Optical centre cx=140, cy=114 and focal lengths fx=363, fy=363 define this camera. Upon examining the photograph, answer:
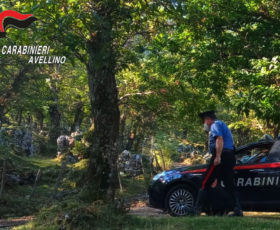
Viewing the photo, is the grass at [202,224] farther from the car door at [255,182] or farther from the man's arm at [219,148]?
the car door at [255,182]

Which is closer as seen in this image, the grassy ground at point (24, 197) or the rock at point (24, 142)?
the grassy ground at point (24, 197)

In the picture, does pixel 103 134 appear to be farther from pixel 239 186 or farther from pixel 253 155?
pixel 253 155

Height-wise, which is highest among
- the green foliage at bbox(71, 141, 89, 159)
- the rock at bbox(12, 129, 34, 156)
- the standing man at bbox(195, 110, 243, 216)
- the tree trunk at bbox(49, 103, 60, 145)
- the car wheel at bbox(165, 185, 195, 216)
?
the tree trunk at bbox(49, 103, 60, 145)

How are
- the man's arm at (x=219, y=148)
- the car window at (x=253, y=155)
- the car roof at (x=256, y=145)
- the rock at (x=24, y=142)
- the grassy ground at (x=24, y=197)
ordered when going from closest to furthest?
the man's arm at (x=219, y=148) < the car window at (x=253, y=155) < the car roof at (x=256, y=145) < the grassy ground at (x=24, y=197) < the rock at (x=24, y=142)

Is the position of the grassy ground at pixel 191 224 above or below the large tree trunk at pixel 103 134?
below

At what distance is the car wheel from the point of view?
7.92 m

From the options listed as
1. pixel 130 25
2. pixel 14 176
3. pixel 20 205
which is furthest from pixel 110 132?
pixel 14 176

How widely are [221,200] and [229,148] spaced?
4.80 ft

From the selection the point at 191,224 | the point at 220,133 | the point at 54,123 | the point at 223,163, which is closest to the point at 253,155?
the point at 223,163

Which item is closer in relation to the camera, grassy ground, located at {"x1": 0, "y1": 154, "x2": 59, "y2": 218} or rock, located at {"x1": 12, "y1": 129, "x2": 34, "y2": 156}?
grassy ground, located at {"x1": 0, "y1": 154, "x2": 59, "y2": 218}

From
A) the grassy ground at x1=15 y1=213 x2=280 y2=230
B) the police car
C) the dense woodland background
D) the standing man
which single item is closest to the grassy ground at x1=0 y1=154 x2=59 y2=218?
the dense woodland background

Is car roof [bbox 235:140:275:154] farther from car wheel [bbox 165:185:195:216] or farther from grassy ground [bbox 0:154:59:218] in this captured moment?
grassy ground [bbox 0:154:59:218]

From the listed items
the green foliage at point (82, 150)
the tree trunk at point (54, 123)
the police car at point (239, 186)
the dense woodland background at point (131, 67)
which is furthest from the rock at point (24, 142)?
the police car at point (239, 186)

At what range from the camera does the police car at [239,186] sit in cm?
752
